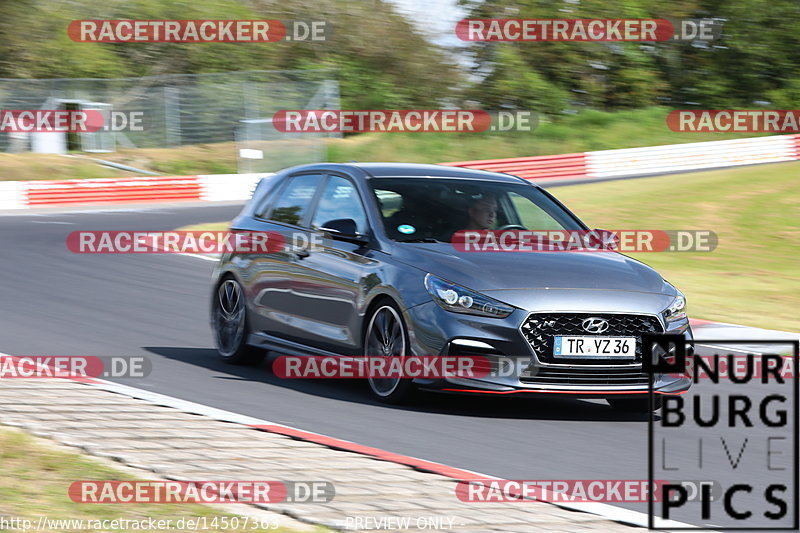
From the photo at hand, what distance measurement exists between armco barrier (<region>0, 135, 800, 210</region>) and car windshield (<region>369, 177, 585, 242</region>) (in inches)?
843

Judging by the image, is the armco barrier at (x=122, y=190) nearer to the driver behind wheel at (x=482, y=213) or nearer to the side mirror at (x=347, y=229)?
the side mirror at (x=347, y=229)

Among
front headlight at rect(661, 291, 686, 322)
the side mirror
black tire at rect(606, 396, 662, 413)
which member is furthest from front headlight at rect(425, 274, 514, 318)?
black tire at rect(606, 396, 662, 413)

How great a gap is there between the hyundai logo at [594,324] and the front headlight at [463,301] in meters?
0.48

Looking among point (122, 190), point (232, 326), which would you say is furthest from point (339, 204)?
point (122, 190)

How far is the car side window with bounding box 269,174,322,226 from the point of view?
9828 mm

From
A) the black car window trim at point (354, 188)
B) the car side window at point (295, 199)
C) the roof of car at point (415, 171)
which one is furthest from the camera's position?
the car side window at point (295, 199)

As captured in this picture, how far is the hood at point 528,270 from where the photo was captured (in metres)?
8.16

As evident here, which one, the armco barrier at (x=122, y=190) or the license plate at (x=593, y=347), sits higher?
the armco barrier at (x=122, y=190)

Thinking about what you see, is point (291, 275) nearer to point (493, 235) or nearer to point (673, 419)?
point (493, 235)

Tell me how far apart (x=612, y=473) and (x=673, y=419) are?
75.7 inches

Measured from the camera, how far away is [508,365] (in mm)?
7992

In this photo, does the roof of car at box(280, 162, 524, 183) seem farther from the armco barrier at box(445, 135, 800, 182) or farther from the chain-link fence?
the armco barrier at box(445, 135, 800, 182)

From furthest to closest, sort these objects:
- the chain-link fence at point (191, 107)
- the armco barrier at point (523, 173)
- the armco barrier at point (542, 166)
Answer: the armco barrier at point (542, 166) → the chain-link fence at point (191, 107) → the armco barrier at point (523, 173)

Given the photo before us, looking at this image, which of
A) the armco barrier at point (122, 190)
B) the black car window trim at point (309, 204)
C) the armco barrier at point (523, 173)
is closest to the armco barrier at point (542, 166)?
the armco barrier at point (523, 173)
